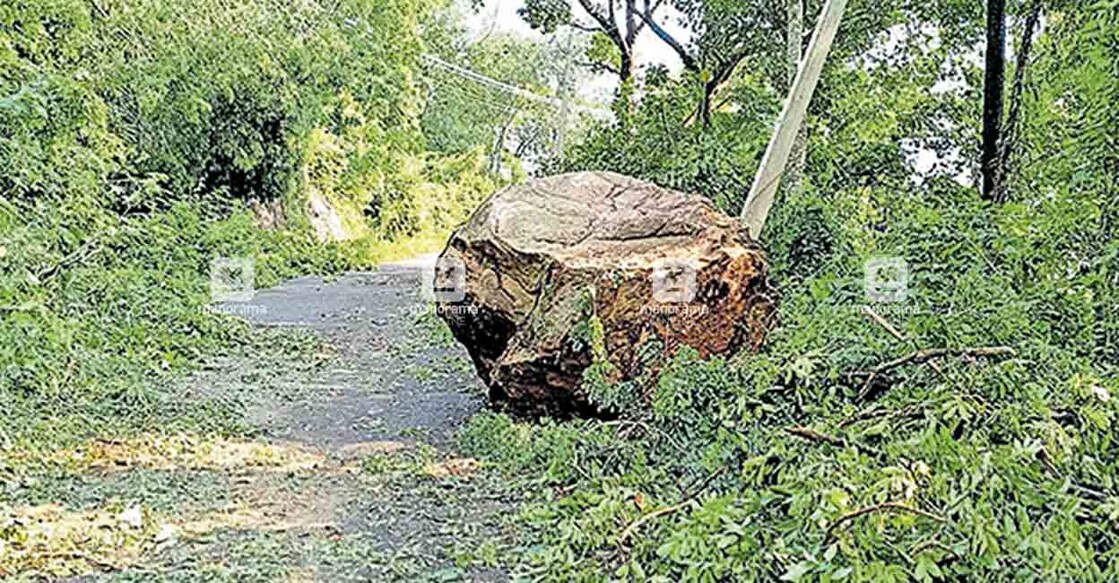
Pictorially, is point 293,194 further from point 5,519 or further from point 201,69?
point 5,519

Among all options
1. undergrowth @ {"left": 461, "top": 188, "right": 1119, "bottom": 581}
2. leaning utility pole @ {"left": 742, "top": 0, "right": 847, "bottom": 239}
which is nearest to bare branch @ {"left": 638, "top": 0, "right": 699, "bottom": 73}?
leaning utility pole @ {"left": 742, "top": 0, "right": 847, "bottom": 239}

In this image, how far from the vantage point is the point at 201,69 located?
13.3 meters

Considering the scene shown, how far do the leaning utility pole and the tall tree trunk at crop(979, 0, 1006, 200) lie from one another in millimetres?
1742

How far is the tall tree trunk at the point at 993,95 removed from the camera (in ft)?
25.5

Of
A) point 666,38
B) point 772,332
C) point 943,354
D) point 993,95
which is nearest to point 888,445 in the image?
point 943,354

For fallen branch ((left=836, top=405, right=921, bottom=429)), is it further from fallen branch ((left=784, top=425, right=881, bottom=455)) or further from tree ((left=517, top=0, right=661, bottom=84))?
tree ((left=517, top=0, right=661, bottom=84))

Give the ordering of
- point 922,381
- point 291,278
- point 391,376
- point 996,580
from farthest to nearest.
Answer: point 291,278 → point 391,376 → point 922,381 → point 996,580

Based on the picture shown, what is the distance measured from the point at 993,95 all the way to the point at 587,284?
14.9 feet

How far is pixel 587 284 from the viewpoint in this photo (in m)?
5.00

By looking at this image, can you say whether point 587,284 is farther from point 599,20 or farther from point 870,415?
point 599,20

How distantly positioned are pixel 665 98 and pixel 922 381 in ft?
24.3

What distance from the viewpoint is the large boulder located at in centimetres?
498

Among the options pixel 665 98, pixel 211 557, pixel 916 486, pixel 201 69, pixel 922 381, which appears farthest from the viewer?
pixel 201 69

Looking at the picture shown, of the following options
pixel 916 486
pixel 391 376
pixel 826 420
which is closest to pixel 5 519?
pixel 826 420
